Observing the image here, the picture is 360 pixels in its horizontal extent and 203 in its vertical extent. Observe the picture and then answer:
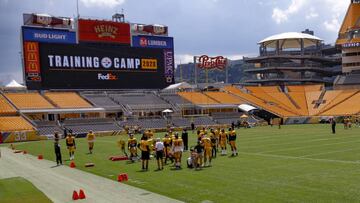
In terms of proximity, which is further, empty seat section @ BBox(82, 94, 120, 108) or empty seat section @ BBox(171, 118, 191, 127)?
empty seat section @ BBox(171, 118, 191, 127)

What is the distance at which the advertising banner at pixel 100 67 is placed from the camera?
53125mm

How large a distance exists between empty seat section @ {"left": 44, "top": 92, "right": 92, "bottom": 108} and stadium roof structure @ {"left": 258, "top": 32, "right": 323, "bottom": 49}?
51.3m

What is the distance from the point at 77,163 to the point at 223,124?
3935 centimetres

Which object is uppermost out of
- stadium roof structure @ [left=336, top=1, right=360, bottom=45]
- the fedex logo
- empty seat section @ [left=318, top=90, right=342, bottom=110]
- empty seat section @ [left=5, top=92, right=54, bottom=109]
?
stadium roof structure @ [left=336, top=1, right=360, bottom=45]

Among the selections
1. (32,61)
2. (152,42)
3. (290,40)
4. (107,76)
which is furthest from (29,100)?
(290,40)

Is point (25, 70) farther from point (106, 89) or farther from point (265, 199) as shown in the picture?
A: point (265, 199)

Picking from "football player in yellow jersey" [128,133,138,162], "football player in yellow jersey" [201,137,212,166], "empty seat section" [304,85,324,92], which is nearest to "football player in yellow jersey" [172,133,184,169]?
"football player in yellow jersey" [201,137,212,166]

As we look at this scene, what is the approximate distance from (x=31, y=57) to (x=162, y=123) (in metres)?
19.2

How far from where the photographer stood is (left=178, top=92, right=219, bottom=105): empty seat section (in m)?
67.3

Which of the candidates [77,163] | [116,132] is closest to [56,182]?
[77,163]

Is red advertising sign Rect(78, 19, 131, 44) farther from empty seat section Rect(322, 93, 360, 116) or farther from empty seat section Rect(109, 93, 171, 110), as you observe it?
empty seat section Rect(322, 93, 360, 116)

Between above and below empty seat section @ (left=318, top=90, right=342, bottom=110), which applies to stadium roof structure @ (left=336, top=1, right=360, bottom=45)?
above

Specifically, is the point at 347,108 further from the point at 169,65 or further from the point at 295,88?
the point at 169,65

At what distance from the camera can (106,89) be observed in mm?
57250
